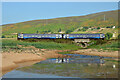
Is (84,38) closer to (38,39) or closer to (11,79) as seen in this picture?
(38,39)

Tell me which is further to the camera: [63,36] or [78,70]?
[63,36]

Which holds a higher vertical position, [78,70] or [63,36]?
[63,36]

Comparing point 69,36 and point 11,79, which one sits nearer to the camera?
point 11,79

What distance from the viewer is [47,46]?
71812mm

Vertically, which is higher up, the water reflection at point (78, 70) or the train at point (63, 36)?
the train at point (63, 36)

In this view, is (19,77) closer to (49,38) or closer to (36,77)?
(36,77)

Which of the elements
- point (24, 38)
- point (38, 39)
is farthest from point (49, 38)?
point (24, 38)

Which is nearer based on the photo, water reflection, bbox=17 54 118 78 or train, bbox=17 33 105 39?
water reflection, bbox=17 54 118 78

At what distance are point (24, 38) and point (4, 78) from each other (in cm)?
7455

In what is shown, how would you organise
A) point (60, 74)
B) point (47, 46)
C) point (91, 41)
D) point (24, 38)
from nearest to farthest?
point (60, 74)
point (47, 46)
point (91, 41)
point (24, 38)

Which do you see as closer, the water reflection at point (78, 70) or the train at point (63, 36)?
the water reflection at point (78, 70)

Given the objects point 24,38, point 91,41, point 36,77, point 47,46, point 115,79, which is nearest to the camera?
point 115,79

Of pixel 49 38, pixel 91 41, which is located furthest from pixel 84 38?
pixel 49 38

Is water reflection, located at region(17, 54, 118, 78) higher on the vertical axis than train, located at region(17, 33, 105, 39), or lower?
lower
